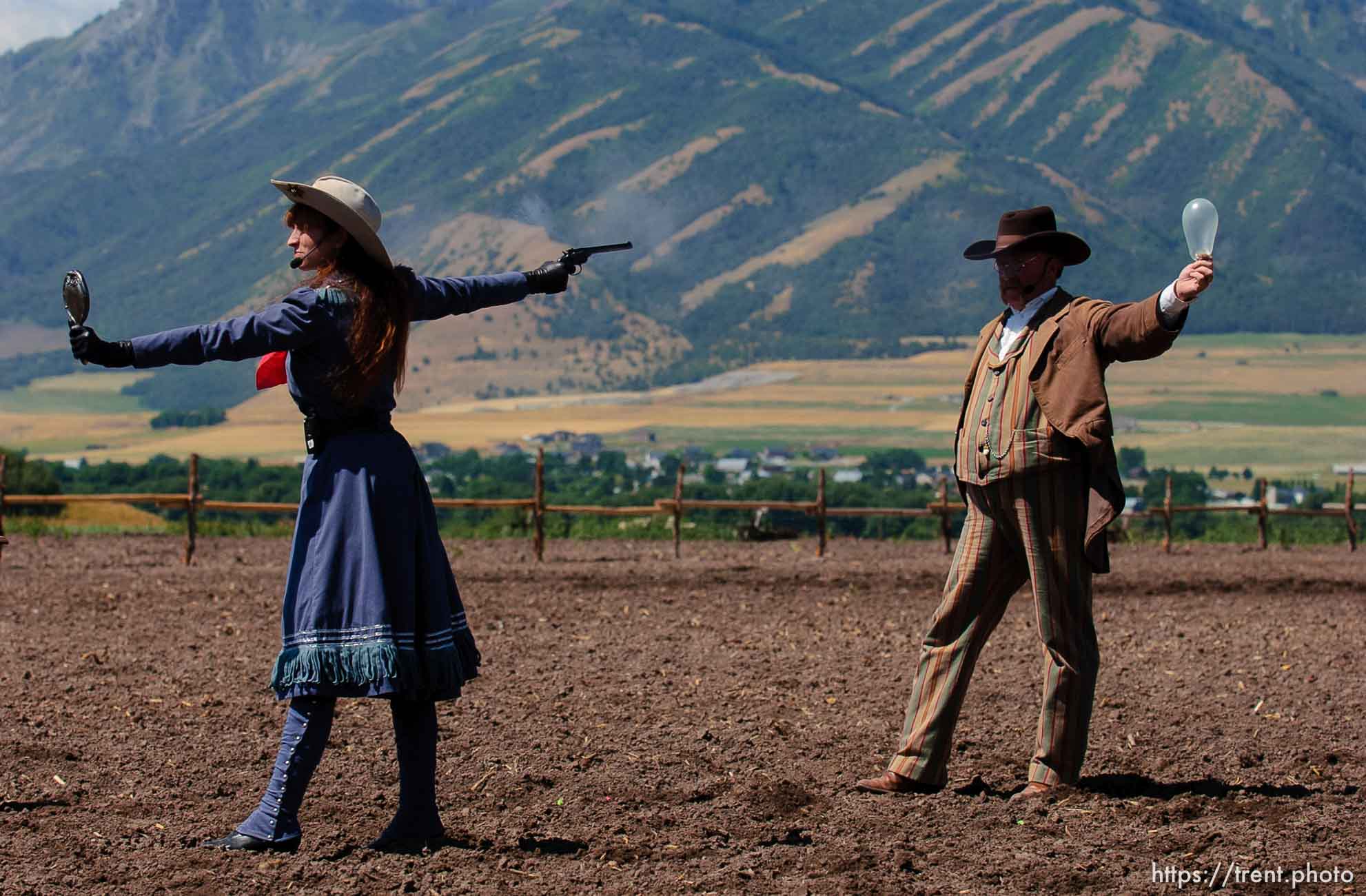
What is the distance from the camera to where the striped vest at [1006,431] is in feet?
17.8

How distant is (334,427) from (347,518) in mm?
262

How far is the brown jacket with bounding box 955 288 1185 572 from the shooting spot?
5266mm

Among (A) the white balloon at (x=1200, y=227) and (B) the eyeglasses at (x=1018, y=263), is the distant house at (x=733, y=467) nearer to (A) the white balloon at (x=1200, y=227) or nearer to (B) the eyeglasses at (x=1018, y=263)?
(B) the eyeglasses at (x=1018, y=263)

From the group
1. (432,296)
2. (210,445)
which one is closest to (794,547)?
(432,296)

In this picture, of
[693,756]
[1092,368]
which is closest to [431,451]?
[693,756]

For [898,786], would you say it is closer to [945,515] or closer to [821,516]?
[821,516]

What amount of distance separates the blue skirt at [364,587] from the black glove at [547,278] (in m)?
0.65

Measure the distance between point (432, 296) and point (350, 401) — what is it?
412 millimetres

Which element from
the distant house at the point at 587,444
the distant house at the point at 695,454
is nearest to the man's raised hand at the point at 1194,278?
the distant house at the point at 695,454

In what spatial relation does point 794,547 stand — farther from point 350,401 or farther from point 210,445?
point 210,445

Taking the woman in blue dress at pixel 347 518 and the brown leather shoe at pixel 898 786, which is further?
the brown leather shoe at pixel 898 786

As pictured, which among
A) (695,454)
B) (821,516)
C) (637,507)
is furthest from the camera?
(695,454)

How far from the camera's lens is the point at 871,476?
6850 cm

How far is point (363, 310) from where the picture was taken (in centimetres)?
468
